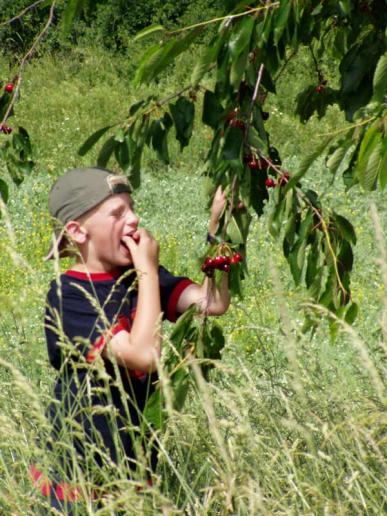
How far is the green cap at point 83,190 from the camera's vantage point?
269 centimetres

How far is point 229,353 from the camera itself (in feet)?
13.9

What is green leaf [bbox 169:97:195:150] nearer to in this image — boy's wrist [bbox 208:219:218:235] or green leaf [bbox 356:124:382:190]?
boy's wrist [bbox 208:219:218:235]

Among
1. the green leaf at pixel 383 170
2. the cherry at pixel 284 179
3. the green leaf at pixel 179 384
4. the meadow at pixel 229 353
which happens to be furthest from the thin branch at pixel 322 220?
the green leaf at pixel 179 384

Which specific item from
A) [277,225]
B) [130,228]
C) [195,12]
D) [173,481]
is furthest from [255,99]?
[195,12]

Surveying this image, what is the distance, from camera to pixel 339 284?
2482 millimetres

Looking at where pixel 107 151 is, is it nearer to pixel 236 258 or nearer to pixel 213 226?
pixel 213 226

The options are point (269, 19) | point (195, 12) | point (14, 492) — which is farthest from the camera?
point (195, 12)

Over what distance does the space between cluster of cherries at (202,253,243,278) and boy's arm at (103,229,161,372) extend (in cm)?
15

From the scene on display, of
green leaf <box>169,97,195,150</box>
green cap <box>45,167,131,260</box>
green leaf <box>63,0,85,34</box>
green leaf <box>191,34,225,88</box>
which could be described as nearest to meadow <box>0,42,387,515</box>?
green cap <box>45,167,131,260</box>

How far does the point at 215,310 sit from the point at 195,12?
50.9 feet

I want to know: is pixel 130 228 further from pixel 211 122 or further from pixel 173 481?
pixel 173 481

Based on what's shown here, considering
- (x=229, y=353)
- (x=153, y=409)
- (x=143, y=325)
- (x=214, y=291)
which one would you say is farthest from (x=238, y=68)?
(x=229, y=353)

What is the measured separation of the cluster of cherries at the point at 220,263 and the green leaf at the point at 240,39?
1.41ft

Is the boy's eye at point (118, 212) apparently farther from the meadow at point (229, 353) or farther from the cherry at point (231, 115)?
the cherry at point (231, 115)
